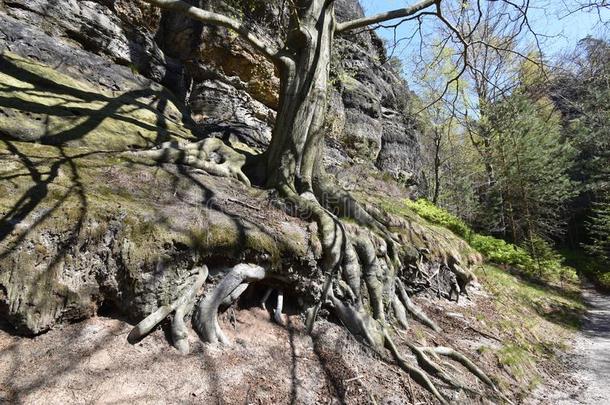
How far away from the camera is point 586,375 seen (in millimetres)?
5340

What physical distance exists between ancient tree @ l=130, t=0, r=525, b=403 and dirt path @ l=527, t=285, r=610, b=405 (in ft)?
4.24

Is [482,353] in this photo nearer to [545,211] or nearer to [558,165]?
[545,211]

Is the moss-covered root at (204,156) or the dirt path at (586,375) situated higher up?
the moss-covered root at (204,156)

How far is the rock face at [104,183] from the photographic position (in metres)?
2.70

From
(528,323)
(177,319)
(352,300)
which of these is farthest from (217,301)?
(528,323)

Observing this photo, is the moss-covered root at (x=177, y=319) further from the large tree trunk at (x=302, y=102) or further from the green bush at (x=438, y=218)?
the green bush at (x=438, y=218)

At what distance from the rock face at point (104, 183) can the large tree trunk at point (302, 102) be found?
2.92ft

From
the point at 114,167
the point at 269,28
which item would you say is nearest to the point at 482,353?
the point at 114,167

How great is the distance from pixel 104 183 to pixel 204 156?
1.86 m

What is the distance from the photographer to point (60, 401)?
2.15m

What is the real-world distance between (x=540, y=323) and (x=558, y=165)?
13123mm

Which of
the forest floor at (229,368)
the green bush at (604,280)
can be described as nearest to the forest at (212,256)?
the forest floor at (229,368)

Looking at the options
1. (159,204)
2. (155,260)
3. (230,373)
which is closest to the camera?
(230,373)

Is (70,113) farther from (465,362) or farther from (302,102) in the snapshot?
(465,362)
